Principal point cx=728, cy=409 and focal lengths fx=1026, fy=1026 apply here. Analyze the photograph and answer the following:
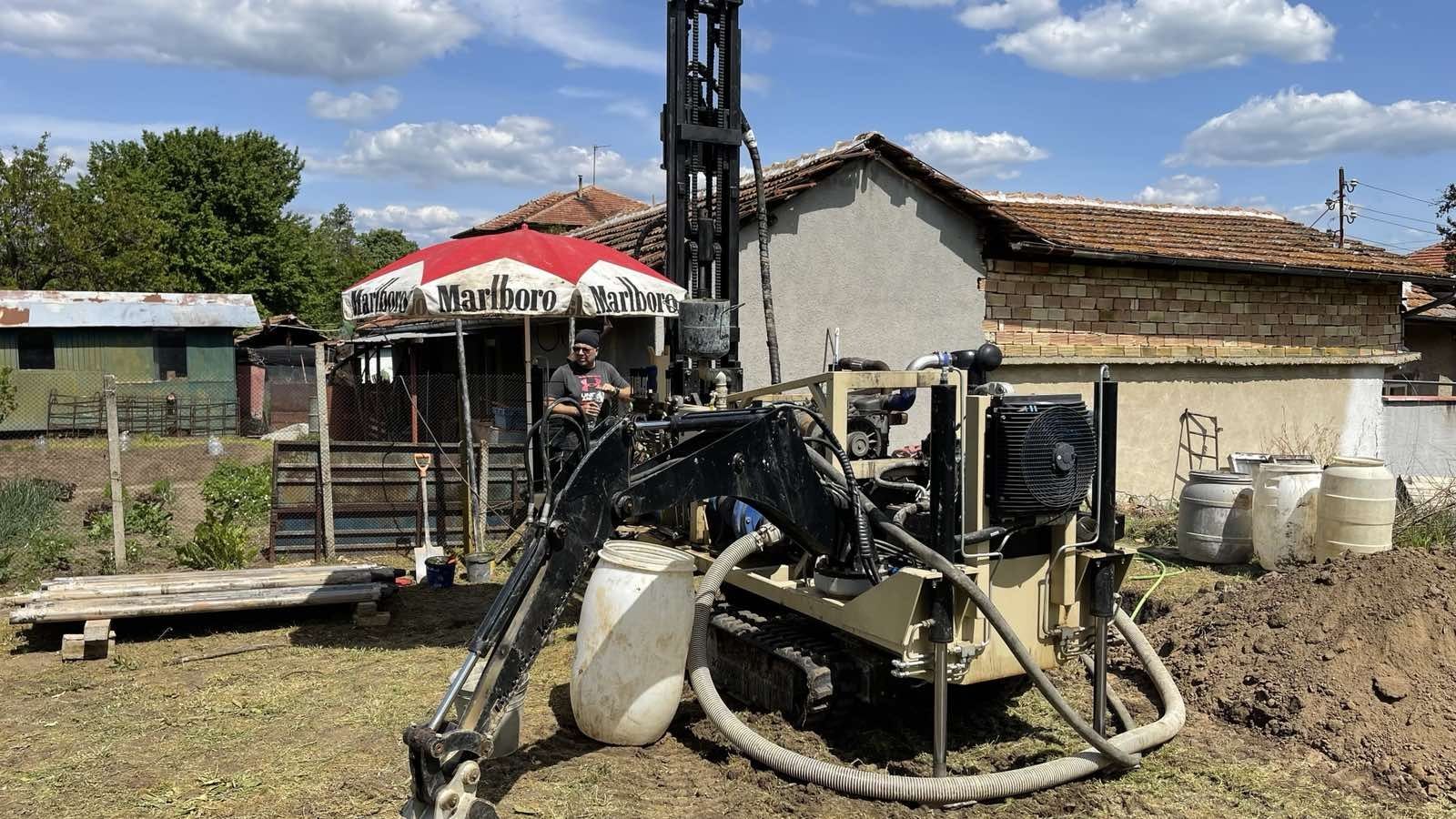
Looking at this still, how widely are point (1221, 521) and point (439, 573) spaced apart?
670 centimetres

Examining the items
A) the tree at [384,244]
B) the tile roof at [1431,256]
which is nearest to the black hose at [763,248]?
the tile roof at [1431,256]

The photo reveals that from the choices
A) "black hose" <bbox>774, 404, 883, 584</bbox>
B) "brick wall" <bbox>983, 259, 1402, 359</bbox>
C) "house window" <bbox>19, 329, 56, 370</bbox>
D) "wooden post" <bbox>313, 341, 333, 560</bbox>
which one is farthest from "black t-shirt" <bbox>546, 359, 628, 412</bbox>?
"house window" <bbox>19, 329, 56, 370</bbox>

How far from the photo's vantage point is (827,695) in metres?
4.70

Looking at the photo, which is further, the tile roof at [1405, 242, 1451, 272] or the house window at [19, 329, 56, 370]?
the tile roof at [1405, 242, 1451, 272]

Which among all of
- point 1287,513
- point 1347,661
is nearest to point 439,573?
point 1347,661

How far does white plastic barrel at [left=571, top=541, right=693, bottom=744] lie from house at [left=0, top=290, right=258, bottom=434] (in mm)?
17422

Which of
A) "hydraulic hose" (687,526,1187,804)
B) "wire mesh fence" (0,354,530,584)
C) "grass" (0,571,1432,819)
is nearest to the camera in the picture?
A: "hydraulic hose" (687,526,1187,804)

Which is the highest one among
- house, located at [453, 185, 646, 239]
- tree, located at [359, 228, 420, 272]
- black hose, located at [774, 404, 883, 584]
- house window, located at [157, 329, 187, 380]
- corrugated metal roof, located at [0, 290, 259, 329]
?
tree, located at [359, 228, 420, 272]

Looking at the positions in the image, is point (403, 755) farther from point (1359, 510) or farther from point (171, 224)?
point (171, 224)

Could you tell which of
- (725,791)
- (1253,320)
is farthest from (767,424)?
(1253,320)

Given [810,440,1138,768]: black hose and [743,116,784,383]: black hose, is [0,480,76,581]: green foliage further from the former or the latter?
[810,440,1138,768]: black hose

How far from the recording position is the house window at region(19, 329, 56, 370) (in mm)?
21797

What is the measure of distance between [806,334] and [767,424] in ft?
21.7

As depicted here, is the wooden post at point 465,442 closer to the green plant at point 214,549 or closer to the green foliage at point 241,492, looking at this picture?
the green plant at point 214,549
